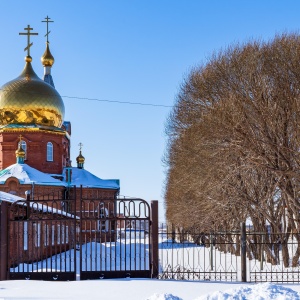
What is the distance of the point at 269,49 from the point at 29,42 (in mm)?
22906

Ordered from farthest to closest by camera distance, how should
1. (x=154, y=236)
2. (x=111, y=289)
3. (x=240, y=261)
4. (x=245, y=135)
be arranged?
1. (x=240, y=261)
2. (x=245, y=135)
3. (x=154, y=236)
4. (x=111, y=289)

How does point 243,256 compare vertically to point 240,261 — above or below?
above

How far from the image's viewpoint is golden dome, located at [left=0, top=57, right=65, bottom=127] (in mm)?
32469

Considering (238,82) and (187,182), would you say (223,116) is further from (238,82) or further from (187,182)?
(187,182)

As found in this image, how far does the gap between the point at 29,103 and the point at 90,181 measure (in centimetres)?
633

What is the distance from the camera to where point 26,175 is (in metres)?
30.9

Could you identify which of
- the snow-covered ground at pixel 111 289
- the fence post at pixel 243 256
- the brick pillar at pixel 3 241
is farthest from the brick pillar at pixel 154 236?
the brick pillar at pixel 3 241

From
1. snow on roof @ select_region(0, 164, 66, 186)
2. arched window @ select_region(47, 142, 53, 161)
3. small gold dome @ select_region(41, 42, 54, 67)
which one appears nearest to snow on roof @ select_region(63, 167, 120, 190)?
arched window @ select_region(47, 142, 53, 161)

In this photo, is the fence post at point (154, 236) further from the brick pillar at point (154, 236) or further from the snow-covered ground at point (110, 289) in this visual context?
the snow-covered ground at point (110, 289)

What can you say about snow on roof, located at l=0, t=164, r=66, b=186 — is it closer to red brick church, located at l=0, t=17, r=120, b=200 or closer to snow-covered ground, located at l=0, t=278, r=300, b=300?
red brick church, located at l=0, t=17, r=120, b=200

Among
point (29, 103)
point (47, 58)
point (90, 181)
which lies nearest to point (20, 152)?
point (29, 103)

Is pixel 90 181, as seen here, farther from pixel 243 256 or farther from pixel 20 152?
pixel 243 256

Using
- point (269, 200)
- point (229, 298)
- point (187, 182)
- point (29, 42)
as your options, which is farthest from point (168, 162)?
point (229, 298)

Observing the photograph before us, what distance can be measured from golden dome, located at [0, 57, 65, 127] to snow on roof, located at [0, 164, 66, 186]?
Result: 3063mm
